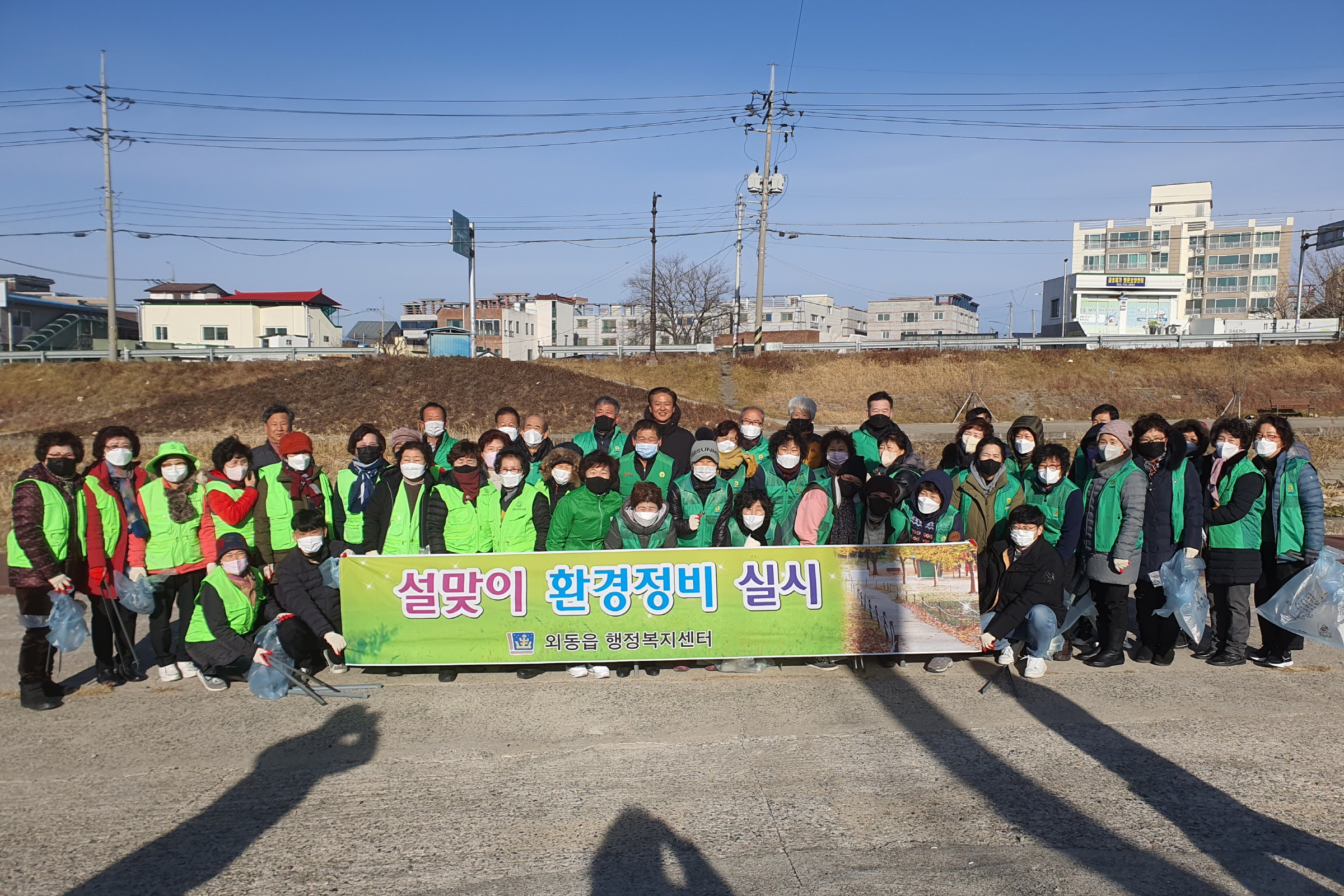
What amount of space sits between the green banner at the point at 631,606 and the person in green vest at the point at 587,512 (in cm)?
32

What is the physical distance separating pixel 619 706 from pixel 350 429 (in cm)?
1955

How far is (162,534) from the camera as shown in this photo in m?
5.68

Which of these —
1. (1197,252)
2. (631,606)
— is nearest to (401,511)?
(631,606)

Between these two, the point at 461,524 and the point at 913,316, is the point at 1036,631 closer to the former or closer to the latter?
the point at 461,524

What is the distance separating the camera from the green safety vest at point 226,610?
5594 millimetres

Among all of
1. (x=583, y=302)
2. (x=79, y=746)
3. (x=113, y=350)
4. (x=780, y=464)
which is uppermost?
(x=583, y=302)

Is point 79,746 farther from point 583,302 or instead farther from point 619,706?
point 583,302

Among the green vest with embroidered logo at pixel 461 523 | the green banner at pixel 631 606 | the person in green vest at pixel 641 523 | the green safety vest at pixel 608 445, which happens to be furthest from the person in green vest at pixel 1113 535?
the green vest with embroidered logo at pixel 461 523

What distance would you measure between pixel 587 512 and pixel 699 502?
2.72 ft

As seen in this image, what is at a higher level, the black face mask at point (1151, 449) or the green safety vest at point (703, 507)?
the black face mask at point (1151, 449)

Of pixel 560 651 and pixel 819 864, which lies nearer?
pixel 819 864

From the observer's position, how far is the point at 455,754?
15.3ft

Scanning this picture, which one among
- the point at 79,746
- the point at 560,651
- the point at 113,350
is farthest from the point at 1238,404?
the point at 113,350

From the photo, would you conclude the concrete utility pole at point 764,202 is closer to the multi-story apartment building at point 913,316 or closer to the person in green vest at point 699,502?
the person in green vest at point 699,502
